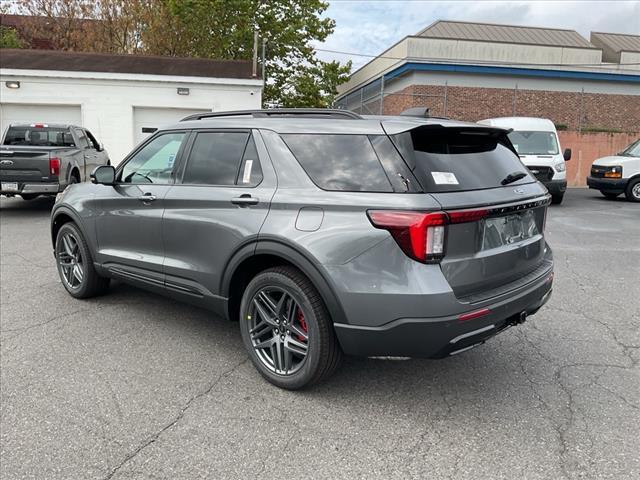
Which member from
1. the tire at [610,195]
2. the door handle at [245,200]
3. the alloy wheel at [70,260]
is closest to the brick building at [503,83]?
the tire at [610,195]

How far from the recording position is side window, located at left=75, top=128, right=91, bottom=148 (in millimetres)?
11948

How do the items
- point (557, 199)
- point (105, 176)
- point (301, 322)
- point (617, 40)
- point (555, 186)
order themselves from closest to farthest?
point (301, 322), point (105, 176), point (555, 186), point (557, 199), point (617, 40)

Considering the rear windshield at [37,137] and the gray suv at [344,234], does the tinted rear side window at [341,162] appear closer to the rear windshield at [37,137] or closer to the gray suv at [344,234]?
the gray suv at [344,234]

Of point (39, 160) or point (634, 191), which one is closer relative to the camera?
point (39, 160)

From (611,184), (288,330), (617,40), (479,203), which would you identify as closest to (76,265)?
(288,330)

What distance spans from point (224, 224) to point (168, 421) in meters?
1.28

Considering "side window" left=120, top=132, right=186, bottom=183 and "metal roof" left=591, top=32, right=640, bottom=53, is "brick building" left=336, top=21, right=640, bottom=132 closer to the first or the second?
"metal roof" left=591, top=32, right=640, bottom=53

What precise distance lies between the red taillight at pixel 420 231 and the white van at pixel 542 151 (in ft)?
34.9

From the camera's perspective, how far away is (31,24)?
2697 centimetres

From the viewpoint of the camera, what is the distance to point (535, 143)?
13445 mm

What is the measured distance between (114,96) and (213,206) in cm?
1521

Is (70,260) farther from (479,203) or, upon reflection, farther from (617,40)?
(617,40)

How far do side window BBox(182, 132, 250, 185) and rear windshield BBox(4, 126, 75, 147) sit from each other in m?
9.02

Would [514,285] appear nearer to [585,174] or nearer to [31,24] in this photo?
[585,174]
